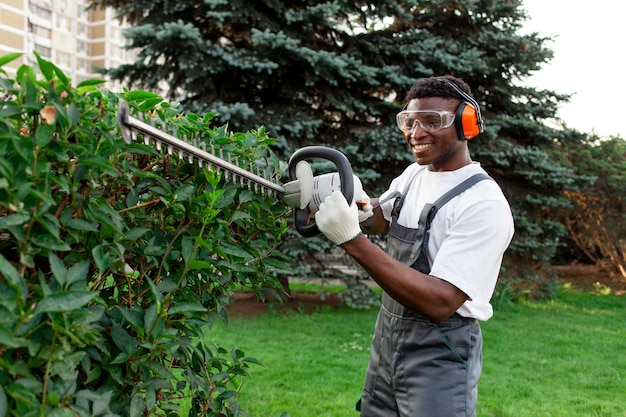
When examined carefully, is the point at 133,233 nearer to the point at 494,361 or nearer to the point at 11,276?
the point at 11,276

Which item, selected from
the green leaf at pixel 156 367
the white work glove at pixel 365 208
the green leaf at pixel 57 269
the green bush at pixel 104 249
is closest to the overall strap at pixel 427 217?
the white work glove at pixel 365 208

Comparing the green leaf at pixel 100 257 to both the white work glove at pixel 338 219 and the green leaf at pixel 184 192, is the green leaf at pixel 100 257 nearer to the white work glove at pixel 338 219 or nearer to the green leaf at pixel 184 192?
the green leaf at pixel 184 192

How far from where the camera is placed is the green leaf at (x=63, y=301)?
1.08m

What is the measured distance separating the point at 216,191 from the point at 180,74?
6.60m

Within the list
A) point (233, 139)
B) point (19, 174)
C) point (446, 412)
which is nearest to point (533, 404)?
point (446, 412)

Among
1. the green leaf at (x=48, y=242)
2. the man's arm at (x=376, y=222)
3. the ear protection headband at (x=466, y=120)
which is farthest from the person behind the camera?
the man's arm at (x=376, y=222)

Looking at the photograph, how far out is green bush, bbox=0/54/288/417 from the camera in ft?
3.63

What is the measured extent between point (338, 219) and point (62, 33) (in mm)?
50172

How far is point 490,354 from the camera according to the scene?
5.87 m

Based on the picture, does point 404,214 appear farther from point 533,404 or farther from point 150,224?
point 533,404

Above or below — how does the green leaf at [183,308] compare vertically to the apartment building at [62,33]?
below

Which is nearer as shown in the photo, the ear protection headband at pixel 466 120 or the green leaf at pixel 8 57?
the green leaf at pixel 8 57

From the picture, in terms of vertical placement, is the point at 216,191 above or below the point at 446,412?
above

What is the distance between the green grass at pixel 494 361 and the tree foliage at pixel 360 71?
116 cm
